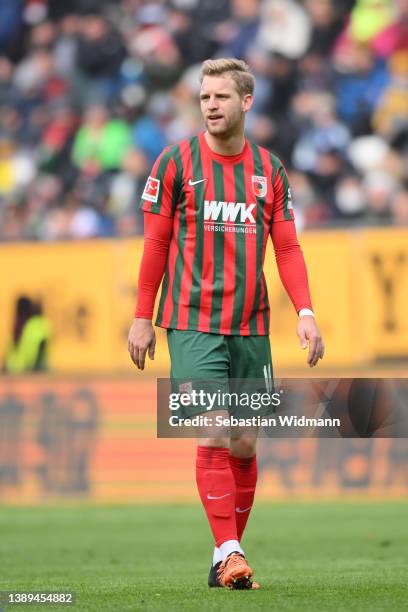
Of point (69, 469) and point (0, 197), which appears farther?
point (0, 197)

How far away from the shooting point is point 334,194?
14133 millimetres

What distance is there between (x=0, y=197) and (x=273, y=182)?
440 inches

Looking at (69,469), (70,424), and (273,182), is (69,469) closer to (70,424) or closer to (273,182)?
(70,424)

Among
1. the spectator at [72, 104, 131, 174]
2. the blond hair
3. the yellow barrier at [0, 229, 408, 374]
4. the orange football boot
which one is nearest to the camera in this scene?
the orange football boot

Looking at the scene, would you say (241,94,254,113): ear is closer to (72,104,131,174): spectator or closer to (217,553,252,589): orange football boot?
(217,553,252,589): orange football boot

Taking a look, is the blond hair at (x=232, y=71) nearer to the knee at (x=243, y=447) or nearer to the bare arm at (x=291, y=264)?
the bare arm at (x=291, y=264)

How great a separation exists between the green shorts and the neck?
2.60 feet

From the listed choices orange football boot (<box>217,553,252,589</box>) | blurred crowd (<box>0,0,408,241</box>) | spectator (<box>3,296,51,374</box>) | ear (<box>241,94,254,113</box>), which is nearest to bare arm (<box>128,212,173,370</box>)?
ear (<box>241,94,254,113</box>)

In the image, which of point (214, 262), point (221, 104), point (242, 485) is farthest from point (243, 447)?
point (221, 104)

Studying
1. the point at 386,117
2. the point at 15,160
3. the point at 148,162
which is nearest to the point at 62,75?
the point at 15,160

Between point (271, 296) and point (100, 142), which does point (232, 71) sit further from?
point (100, 142)

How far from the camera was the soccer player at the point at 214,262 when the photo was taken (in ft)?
19.0

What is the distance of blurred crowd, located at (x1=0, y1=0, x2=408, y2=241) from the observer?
47.3ft

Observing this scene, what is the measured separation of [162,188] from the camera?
5867 millimetres
